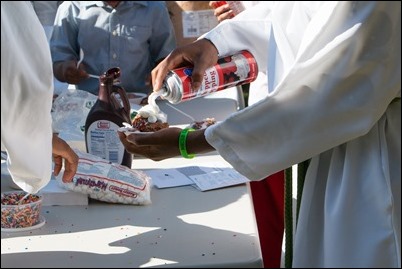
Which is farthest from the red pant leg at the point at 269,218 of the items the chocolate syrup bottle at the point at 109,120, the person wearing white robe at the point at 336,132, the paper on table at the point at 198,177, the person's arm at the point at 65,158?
the person wearing white robe at the point at 336,132

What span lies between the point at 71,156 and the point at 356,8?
2.33ft

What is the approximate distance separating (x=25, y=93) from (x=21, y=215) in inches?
14.8

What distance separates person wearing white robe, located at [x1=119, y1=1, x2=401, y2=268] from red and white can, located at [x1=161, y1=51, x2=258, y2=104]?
10.1 inches

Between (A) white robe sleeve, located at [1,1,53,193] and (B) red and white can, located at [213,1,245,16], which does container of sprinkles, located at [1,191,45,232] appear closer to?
(A) white robe sleeve, located at [1,1,53,193]

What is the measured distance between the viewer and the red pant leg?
2381 mm

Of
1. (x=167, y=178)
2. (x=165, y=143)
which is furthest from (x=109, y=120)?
(x=165, y=143)

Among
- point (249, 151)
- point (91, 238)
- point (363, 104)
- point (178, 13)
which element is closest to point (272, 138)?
point (249, 151)

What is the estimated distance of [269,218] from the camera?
95.5 inches

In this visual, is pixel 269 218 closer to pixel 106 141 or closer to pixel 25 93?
pixel 106 141

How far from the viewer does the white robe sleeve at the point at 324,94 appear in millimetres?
1405

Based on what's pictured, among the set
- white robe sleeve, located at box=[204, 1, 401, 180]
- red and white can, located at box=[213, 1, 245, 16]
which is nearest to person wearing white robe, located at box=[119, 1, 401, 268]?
white robe sleeve, located at box=[204, 1, 401, 180]

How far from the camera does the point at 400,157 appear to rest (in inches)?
59.5

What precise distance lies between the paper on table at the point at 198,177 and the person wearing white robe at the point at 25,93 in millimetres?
481

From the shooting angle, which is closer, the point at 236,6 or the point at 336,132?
the point at 336,132
